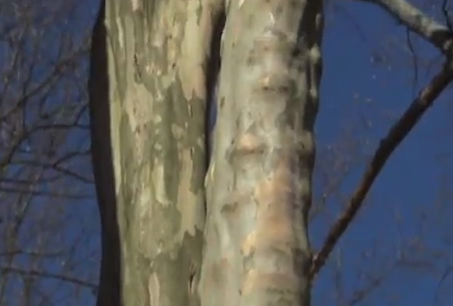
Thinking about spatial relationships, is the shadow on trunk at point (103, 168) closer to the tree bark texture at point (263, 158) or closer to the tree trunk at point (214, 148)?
the tree trunk at point (214, 148)

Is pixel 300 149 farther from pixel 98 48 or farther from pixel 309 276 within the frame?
pixel 98 48

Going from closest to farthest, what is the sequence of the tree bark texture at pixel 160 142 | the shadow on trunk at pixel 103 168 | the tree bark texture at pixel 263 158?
the tree bark texture at pixel 263 158 < the tree bark texture at pixel 160 142 < the shadow on trunk at pixel 103 168

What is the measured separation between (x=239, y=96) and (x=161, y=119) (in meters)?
0.40

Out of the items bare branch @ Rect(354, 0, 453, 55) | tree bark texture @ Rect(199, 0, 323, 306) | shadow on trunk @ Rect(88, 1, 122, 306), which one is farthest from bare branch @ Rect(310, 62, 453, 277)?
tree bark texture @ Rect(199, 0, 323, 306)

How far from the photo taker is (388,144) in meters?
3.28

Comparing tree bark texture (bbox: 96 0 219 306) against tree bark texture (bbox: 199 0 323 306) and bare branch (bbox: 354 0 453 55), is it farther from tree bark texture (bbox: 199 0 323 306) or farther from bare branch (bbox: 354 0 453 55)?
bare branch (bbox: 354 0 453 55)

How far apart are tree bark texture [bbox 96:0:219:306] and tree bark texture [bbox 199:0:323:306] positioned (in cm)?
27

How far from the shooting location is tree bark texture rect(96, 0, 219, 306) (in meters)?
2.03

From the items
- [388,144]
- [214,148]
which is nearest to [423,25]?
[388,144]

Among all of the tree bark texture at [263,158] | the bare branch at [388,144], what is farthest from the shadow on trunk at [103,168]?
the bare branch at [388,144]

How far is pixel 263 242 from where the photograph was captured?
162cm

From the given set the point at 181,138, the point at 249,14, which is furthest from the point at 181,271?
the point at 249,14

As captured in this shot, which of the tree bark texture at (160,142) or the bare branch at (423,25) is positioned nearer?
the tree bark texture at (160,142)

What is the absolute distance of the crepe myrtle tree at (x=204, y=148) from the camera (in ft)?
5.41
